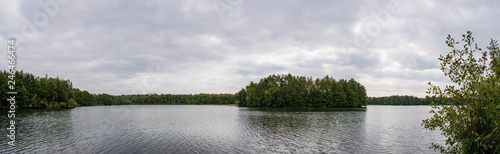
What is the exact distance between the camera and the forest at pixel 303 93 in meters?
136

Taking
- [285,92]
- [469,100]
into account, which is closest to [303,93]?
[285,92]

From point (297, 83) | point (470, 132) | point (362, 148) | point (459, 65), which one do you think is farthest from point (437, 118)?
point (297, 83)

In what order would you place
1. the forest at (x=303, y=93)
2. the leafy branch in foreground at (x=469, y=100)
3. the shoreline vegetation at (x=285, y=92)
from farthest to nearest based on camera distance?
the forest at (x=303, y=93) < the shoreline vegetation at (x=285, y=92) < the leafy branch in foreground at (x=469, y=100)

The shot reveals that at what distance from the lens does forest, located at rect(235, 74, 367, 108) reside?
136 metres

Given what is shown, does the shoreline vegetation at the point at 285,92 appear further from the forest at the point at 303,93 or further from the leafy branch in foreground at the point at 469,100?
the leafy branch in foreground at the point at 469,100

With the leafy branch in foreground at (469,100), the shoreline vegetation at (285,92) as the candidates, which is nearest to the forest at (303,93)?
the shoreline vegetation at (285,92)

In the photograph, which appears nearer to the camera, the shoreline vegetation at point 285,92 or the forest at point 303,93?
the shoreline vegetation at point 285,92

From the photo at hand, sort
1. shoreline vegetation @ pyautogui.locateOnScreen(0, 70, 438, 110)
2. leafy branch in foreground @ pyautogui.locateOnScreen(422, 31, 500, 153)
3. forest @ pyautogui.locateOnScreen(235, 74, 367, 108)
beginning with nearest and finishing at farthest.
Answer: leafy branch in foreground @ pyautogui.locateOnScreen(422, 31, 500, 153) → shoreline vegetation @ pyautogui.locateOnScreen(0, 70, 438, 110) → forest @ pyautogui.locateOnScreen(235, 74, 367, 108)

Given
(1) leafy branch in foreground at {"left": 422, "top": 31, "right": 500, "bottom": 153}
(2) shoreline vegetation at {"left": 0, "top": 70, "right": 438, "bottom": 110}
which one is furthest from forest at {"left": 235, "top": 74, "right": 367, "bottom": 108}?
(1) leafy branch in foreground at {"left": 422, "top": 31, "right": 500, "bottom": 153}

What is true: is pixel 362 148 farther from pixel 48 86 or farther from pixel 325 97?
pixel 48 86

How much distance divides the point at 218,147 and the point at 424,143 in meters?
21.0

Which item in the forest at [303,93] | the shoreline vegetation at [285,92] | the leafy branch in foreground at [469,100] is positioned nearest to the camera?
the leafy branch in foreground at [469,100]

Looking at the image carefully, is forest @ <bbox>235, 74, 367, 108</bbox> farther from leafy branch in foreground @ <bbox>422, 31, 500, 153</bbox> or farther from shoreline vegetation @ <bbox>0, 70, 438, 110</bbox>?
leafy branch in foreground @ <bbox>422, 31, 500, 153</bbox>

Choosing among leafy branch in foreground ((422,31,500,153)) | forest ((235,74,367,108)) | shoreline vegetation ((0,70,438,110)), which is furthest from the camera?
forest ((235,74,367,108))
